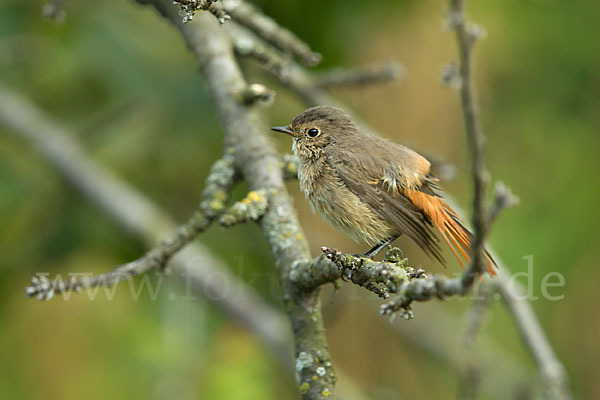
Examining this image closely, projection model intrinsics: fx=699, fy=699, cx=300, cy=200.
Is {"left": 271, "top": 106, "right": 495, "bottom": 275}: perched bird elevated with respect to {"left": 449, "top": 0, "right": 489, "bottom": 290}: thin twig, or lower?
elevated

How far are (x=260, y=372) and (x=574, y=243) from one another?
2866mm

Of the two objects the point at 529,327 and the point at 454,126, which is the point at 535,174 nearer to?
the point at 454,126

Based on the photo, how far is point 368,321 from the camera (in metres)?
6.68

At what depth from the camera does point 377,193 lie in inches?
129

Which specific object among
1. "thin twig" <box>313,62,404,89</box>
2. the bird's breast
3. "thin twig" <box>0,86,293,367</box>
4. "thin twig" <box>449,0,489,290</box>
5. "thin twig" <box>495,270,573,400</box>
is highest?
"thin twig" <box>313,62,404,89</box>

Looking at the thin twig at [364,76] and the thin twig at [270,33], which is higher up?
the thin twig at [364,76]

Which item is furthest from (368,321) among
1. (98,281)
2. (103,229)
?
(98,281)

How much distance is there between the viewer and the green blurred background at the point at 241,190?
15.4 ft

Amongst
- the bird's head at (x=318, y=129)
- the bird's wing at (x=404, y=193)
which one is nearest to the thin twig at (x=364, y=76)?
the bird's head at (x=318, y=129)

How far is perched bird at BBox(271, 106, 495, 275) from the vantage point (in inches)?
122

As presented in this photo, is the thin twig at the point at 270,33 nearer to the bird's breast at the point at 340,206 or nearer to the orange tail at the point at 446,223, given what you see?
the bird's breast at the point at 340,206

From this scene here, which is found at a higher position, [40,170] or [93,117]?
[93,117]

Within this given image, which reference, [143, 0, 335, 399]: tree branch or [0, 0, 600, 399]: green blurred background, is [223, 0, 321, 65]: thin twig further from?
[0, 0, 600, 399]: green blurred background

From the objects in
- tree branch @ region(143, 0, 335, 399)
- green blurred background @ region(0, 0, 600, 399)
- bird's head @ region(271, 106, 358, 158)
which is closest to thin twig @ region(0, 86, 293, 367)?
green blurred background @ region(0, 0, 600, 399)
